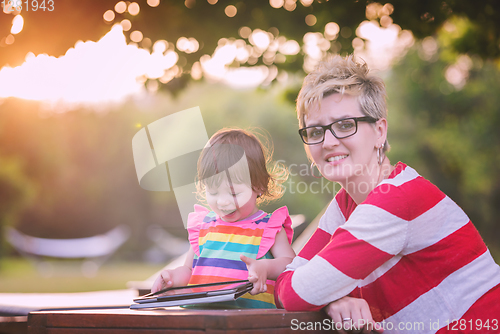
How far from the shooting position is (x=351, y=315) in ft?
3.69

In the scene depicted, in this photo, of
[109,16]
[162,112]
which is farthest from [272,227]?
[162,112]

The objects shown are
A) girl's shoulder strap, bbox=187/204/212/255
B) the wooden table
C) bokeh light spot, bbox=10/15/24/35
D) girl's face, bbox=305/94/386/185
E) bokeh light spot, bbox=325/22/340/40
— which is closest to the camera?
the wooden table

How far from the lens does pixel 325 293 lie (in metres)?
1.14

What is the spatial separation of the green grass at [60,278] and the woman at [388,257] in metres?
8.59

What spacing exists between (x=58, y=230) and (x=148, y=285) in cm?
1628

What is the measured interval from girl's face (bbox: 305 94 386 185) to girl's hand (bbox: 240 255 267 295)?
43 centimetres

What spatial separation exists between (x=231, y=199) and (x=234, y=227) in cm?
15

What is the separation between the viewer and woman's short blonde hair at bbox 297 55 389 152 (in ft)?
4.73

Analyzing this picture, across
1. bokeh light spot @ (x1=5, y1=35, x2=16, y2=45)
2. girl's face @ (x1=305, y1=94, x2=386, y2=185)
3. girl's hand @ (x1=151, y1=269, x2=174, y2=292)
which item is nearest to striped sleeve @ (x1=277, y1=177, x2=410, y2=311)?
girl's face @ (x1=305, y1=94, x2=386, y2=185)

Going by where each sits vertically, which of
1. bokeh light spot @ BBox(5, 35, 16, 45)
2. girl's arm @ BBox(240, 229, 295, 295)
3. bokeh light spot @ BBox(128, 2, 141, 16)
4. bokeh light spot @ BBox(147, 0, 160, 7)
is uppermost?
bokeh light spot @ BBox(147, 0, 160, 7)

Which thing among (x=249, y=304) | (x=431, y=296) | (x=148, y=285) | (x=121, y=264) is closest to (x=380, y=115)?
(x=431, y=296)

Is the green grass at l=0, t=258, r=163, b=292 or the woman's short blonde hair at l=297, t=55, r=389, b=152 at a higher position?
the green grass at l=0, t=258, r=163, b=292

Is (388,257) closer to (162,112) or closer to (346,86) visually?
(346,86)

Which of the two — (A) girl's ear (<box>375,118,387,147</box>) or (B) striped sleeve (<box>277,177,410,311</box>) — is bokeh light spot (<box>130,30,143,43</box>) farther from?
(B) striped sleeve (<box>277,177,410,311</box>)
